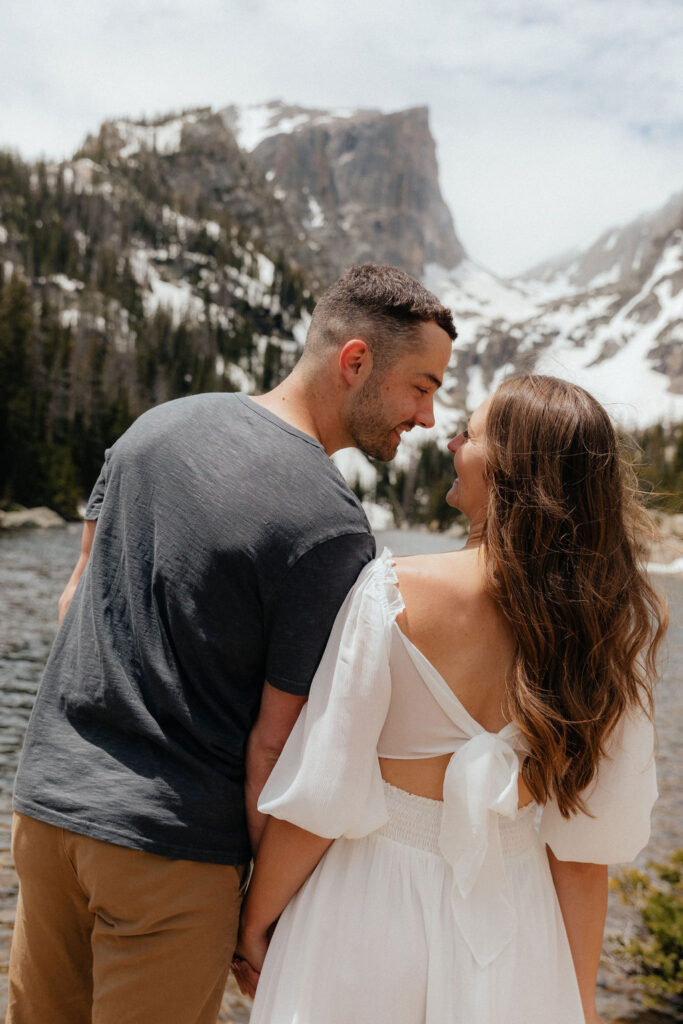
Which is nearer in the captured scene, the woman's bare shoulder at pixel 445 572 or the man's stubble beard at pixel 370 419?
the woman's bare shoulder at pixel 445 572

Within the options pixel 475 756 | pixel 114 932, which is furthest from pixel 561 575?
pixel 114 932

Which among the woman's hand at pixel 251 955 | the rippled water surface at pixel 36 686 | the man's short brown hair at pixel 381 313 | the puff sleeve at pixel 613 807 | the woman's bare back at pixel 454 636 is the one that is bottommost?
the rippled water surface at pixel 36 686

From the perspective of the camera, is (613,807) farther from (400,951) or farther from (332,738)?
(332,738)

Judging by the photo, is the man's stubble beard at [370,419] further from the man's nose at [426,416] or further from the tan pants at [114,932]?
the tan pants at [114,932]

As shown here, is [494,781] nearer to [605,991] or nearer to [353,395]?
[353,395]

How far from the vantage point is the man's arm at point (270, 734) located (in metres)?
1.94

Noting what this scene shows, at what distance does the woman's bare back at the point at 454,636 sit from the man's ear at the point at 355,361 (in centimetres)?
55

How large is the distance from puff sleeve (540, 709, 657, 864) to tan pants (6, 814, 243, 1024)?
79 centimetres

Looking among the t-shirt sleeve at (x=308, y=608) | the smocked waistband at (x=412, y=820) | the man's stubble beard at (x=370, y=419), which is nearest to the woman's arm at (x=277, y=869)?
the smocked waistband at (x=412, y=820)

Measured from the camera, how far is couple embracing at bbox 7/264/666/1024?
1.83 meters

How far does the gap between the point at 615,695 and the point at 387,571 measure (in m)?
0.62

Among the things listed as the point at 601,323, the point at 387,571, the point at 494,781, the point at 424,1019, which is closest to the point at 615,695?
the point at 494,781

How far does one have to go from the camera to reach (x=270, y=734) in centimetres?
194

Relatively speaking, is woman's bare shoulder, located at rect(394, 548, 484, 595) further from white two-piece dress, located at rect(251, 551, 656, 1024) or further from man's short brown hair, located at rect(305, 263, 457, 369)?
man's short brown hair, located at rect(305, 263, 457, 369)
